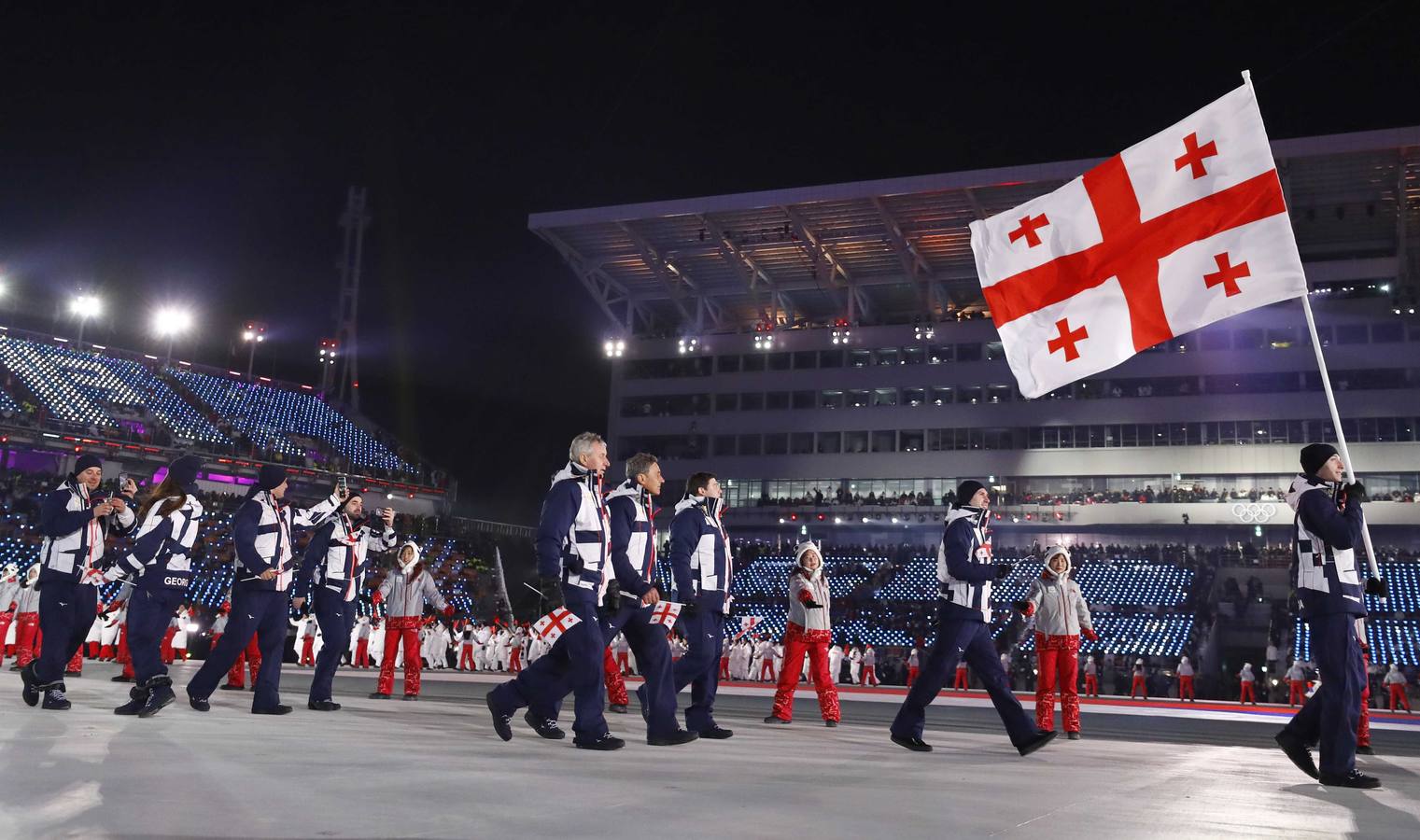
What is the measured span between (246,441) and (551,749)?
147ft

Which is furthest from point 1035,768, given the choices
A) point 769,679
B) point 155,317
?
point 155,317

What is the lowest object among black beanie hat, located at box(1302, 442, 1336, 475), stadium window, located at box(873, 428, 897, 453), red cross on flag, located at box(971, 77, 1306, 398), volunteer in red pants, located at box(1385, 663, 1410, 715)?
volunteer in red pants, located at box(1385, 663, 1410, 715)

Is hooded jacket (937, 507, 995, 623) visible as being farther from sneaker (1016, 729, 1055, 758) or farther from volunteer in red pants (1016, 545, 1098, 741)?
volunteer in red pants (1016, 545, 1098, 741)

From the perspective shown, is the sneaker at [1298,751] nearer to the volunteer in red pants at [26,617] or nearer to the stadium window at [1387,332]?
the volunteer in red pants at [26,617]

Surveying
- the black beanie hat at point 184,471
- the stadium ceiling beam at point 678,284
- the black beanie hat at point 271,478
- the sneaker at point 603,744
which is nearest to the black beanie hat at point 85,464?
the black beanie hat at point 184,471

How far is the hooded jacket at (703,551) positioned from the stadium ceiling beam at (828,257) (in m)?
38.5

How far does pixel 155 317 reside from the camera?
173ft

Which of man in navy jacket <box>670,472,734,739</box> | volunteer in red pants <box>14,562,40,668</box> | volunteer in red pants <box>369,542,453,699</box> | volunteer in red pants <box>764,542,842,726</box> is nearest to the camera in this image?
man in navy jacket <box>670,472,734,739</box>

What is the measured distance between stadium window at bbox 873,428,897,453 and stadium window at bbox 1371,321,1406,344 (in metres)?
19.8

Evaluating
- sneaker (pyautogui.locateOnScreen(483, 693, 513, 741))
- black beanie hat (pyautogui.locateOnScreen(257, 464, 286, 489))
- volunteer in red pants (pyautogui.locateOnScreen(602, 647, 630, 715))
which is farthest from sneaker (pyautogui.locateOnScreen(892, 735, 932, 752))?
black beanie hat (pyautogui.locateOnScreen(257, 464, 286, 489))

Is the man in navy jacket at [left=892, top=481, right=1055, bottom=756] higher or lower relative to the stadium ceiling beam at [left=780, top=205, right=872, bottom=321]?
lower

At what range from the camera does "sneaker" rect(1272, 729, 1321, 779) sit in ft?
19.3

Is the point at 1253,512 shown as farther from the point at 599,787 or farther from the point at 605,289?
the point at 599,787

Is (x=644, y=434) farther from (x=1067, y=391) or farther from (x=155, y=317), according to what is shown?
(x=155, y=317)
